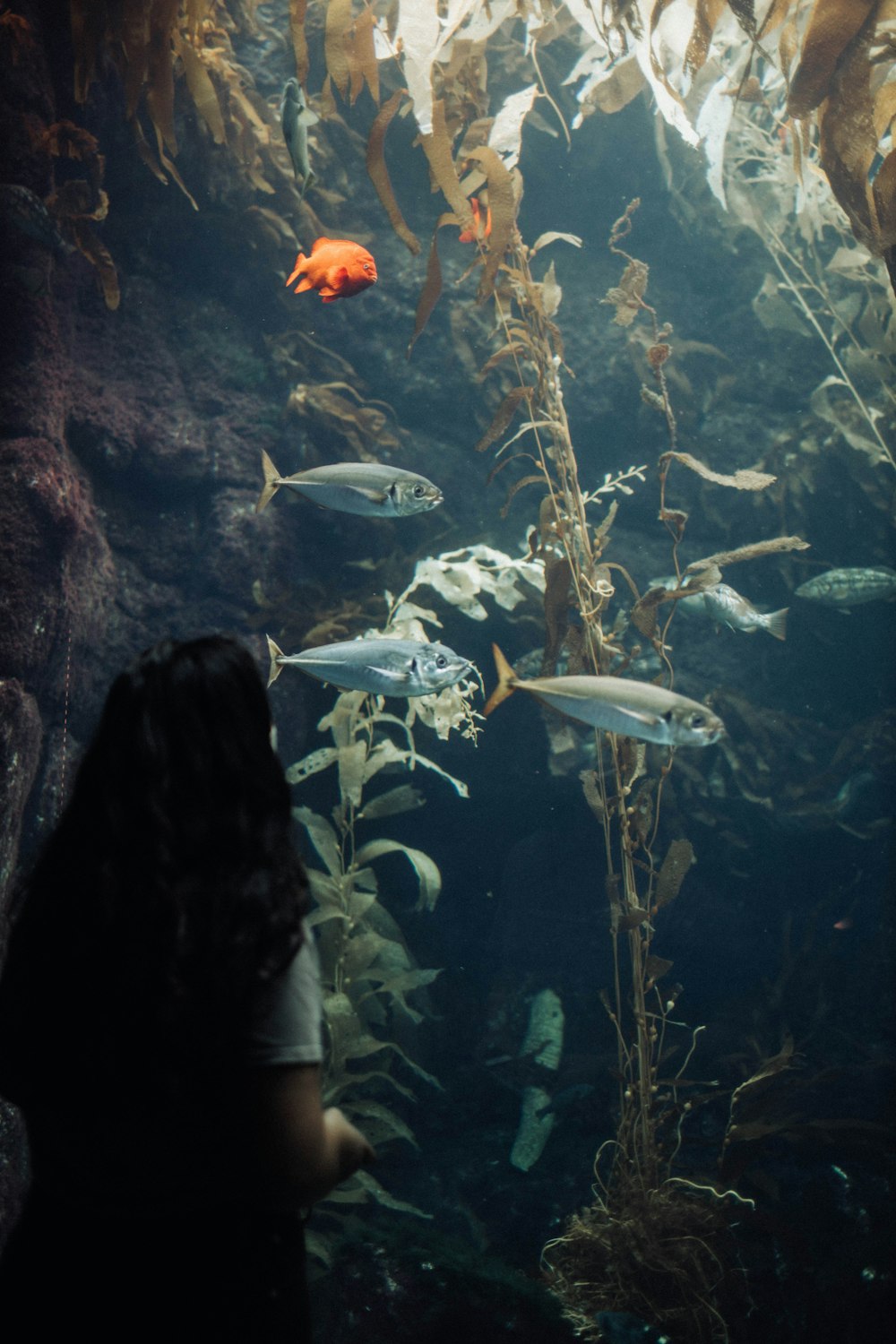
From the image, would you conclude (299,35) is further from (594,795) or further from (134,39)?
(594,795)

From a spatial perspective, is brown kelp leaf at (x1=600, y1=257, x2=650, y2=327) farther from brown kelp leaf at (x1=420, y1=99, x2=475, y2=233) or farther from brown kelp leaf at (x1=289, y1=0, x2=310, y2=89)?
brown kelp leaf at (x1=289, y1=0, x2=310, y2=89)

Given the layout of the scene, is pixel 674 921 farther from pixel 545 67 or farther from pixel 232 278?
pixel 545 67

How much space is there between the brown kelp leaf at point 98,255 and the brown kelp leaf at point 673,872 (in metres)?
5.05

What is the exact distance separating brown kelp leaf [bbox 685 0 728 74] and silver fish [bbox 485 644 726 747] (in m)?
3.12

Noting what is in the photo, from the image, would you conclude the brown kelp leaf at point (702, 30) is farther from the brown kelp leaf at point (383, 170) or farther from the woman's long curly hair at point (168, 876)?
the woman's long curly hair at point (168, 876)

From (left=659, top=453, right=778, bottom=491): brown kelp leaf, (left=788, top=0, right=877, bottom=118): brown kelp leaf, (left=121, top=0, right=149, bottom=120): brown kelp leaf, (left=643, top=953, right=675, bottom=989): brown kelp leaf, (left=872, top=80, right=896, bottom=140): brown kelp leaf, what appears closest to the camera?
(left=788, top=0, right=877, bottom=118): brown kelp leaf

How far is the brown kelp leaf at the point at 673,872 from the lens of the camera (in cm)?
340

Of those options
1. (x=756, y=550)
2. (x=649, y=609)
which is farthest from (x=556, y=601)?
(x=756, y=550)

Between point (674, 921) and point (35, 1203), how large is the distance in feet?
21.1

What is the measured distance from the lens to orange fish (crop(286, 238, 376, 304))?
3633 millimetres

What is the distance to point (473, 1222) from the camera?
4.46 meters

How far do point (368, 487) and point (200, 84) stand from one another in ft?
12.3

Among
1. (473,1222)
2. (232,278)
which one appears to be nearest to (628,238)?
(232,278)

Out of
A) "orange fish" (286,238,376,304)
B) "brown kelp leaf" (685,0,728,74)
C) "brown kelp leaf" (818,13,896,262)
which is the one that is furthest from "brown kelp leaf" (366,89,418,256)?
"brown kelp leaf" (818,13,896,262)
